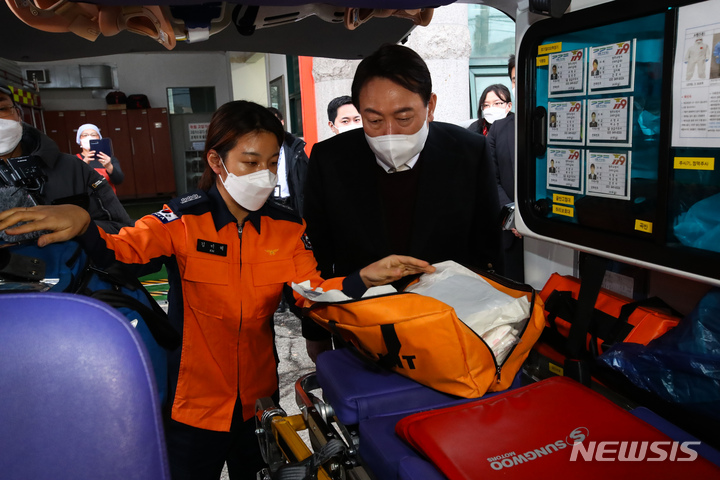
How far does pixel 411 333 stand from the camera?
41.8 inches

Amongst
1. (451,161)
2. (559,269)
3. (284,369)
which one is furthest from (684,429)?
(284,369)

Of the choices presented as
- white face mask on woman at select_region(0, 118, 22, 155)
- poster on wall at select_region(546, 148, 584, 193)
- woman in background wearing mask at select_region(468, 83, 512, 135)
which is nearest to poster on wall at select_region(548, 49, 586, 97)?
poster on wall at select_region(546, 148, 584, 193)

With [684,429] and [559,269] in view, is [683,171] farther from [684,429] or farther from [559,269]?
[559,269]

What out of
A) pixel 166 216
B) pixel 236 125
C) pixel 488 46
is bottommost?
pixel 166 216

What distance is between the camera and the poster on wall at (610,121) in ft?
3.75

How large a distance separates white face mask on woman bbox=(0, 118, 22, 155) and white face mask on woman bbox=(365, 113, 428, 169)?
1206 millimetres

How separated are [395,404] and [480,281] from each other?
36 centimetres

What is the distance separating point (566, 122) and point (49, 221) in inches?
46.4

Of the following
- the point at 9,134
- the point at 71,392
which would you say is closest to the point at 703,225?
the point at 71,392

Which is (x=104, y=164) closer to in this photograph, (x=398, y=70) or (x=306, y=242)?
(x=306, y=242)

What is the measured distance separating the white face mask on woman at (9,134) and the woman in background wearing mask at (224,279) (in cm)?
69

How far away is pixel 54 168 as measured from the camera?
82.3 inches

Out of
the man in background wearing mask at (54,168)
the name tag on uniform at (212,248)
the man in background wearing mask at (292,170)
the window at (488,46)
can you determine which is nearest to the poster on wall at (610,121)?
the name tag on uniform at (212,248)

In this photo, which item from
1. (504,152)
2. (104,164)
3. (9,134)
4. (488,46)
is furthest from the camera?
(488,46)
